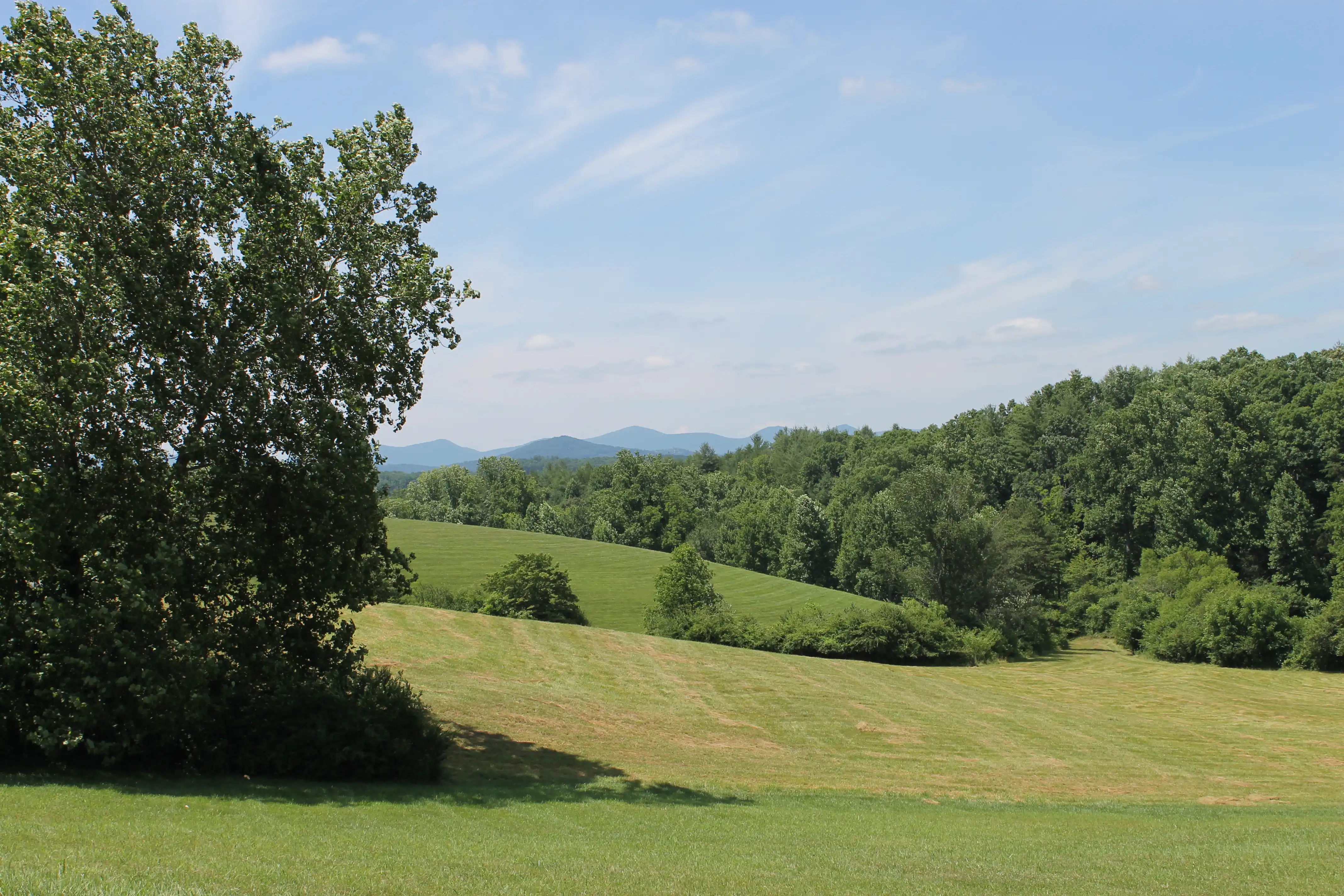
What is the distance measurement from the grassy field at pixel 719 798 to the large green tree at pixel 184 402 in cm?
146

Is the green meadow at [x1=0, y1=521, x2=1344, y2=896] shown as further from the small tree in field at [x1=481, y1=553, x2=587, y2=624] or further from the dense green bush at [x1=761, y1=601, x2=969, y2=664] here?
the small tree in field at [x1=481, y1=553, x2=587, y2=624]

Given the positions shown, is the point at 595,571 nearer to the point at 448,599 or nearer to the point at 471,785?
the point at 448,599

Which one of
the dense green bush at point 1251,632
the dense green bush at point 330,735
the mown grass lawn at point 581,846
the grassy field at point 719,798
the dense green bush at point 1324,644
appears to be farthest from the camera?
the dense green bush at point 1251,632

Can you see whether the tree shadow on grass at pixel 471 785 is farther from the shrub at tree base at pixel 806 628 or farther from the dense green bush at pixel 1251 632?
the dense green bush at pixel 1251 632

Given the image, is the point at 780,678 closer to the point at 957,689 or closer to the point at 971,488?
the point at 957,689

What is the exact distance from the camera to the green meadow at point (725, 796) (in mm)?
9586

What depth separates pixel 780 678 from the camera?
112 ft

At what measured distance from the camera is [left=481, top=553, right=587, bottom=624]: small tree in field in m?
49.4

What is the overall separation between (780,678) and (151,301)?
25.9 m

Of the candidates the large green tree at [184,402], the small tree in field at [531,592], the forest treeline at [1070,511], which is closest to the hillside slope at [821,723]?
the large green tree at [184,402]

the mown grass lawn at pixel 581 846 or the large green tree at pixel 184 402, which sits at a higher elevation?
the large green tree at pixel 184 402

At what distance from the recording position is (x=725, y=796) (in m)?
17.2

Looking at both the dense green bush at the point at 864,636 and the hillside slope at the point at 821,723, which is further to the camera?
the dense green bush at the point at 864,636

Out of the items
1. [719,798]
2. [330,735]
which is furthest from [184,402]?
[719,798]
